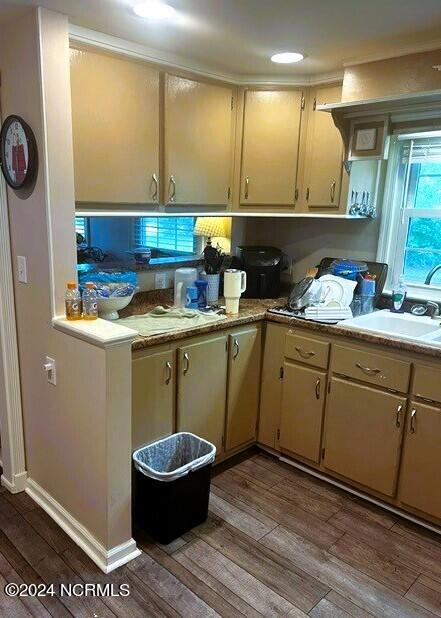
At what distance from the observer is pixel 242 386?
8.98ft

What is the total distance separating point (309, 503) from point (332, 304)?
42.2 inches

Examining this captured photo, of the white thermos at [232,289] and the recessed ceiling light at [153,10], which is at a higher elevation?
the recessed ceiling light at [153,10]

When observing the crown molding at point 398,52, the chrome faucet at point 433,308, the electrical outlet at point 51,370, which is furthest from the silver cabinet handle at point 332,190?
the electrical outlet at point 51,370

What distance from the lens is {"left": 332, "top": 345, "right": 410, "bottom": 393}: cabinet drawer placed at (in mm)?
2246

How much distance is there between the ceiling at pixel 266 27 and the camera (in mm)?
1775

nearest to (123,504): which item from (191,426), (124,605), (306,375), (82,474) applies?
(82,474)

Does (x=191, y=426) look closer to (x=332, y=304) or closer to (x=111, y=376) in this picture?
(x=111, y=376)

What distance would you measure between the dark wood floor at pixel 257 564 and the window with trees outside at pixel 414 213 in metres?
1.38

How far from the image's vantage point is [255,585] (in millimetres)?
1908

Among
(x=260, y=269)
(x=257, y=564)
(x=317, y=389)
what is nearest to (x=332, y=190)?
(x=260, y=269)

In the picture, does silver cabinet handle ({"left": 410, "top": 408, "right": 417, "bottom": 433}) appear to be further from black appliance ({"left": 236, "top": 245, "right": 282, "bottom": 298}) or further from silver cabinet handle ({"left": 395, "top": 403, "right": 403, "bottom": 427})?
black appliance ({"left": 236, "top": 245, "right": 282, "bottom": 298})

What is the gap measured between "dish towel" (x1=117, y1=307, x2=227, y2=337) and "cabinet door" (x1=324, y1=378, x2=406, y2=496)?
0.77 meters

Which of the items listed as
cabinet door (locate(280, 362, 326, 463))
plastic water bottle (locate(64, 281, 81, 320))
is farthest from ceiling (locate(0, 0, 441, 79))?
cabinet door (locate(280, 362, 326, 463))

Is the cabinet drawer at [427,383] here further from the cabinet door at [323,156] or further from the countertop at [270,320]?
the cabinet door at [323,156]
